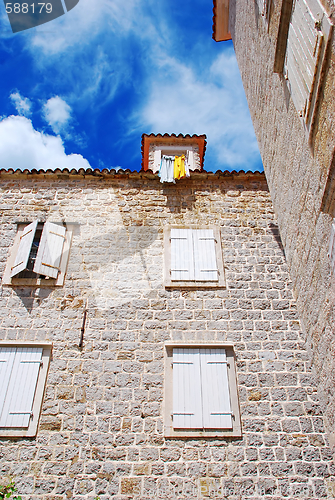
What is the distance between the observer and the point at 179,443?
200 inches

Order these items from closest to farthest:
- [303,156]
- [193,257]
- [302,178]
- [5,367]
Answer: [303,156] → [302,178] → [5,367] → [193,257]

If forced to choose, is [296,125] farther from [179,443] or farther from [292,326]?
[179,443]

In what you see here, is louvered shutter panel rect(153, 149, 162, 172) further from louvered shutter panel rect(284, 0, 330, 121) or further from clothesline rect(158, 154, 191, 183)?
louvered shutter panel rect(284, 0, 330, 121)

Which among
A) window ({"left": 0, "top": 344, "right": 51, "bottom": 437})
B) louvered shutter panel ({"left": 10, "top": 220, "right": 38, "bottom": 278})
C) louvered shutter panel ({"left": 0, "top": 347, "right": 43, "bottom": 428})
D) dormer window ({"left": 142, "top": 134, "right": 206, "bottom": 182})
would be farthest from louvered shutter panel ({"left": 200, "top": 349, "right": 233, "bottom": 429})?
dormer window ({"left": 142, "top": 134, "right": 206, "bottom": 182})

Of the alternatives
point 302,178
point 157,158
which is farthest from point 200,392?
point 157,158

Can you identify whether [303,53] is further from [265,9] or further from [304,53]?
[265,9]

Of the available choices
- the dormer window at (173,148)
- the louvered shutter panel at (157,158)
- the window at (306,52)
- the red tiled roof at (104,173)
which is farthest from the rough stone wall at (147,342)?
the dormer window at (173,148)

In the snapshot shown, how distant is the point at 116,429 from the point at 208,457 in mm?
1390

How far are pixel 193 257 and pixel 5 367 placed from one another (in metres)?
3.76

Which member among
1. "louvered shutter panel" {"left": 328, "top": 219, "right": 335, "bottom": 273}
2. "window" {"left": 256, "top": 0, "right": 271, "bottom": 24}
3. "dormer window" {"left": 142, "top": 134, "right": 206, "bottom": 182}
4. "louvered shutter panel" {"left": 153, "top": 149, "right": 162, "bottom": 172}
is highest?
"dormer window" {"left": 142, "top": 134, "right": 206, "bottom": 182}

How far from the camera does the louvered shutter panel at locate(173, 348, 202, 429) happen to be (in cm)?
523

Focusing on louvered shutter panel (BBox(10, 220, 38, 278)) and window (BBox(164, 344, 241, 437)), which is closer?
window (BBox(164, 344, 241, 437))

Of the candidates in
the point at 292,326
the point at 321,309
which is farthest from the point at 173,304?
the point at 321,309

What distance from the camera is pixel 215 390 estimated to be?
215 inches
